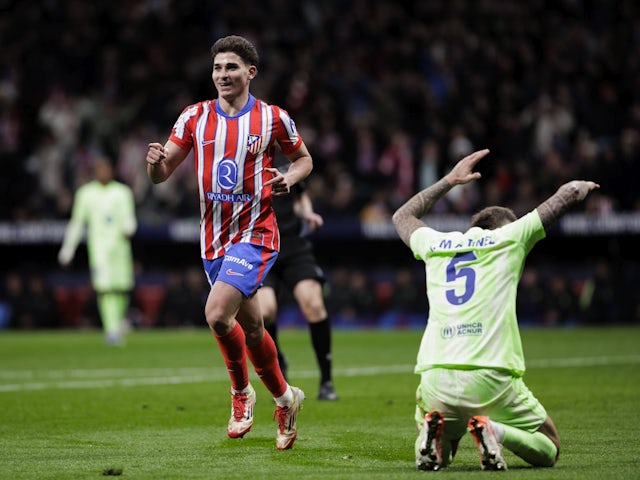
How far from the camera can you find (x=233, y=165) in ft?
24.8

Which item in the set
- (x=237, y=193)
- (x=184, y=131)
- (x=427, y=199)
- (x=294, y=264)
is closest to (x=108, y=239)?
(x=294, y=264)

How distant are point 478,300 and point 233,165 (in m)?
2.14

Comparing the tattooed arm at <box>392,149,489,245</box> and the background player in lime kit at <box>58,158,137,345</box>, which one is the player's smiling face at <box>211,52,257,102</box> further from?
the background player in lime kit at <box>58,158,137,345</box>

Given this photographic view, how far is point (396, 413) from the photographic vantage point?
9.30 meters

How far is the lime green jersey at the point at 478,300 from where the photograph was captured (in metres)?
6.02

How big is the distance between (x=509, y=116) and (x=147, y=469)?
1751cm

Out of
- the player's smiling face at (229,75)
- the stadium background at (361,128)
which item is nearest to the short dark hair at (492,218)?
the player's smiling face at (229,75)

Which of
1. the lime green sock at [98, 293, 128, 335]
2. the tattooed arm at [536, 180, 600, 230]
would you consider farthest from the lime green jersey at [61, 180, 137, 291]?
the tattooed arm at [536, 180, 600, 230]

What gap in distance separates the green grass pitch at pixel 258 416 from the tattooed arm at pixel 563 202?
127 centimetres

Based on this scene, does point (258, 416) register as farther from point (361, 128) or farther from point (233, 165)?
point (361, 128)

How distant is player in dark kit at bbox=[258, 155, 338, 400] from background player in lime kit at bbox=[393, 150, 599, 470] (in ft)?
14.5

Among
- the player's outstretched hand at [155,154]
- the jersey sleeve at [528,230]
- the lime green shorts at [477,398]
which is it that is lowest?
the lime green shorts at [477,398]

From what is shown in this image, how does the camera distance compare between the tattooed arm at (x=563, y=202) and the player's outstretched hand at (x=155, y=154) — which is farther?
the player's outstretched hand at (x=155, y=154)

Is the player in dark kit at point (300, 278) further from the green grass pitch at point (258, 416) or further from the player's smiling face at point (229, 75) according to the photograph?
the player's smiling face at point (229, 75)
